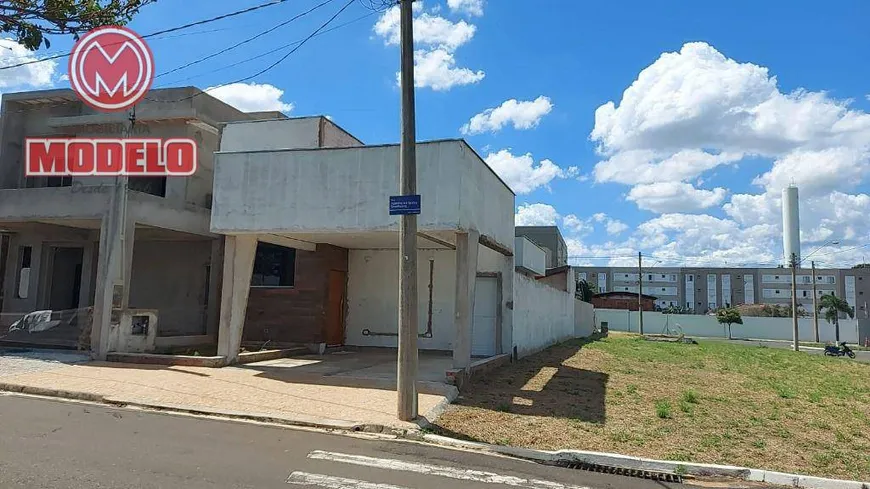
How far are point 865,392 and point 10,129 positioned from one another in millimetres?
26608

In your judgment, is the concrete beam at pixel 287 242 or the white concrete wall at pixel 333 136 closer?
the concrete beam at pixel 287 242

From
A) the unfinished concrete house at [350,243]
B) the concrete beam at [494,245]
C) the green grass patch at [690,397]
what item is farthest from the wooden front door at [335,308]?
the green grass patch at [690,397]

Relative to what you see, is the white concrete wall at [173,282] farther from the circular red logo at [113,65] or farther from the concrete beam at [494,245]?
the concrete beam at [494,245]

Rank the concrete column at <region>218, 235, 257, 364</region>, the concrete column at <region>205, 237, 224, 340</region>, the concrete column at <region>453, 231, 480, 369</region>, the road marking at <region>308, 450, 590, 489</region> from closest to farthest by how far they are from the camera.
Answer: the road marking at <region>308, 450, 590, 489</region> → the concrete column at <region>453, 231, 480, 369</region> → the concrete column at <region>218, 235, 257, 364</region> → the concrete column at <region>205, 237, 224, 340</region>

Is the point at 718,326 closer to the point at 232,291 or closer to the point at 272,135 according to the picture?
the point at 272,135

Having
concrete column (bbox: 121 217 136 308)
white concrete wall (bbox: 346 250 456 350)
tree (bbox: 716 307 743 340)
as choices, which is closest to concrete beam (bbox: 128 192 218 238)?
concrete column (bbox: 121 217 136 308)

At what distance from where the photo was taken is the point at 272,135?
15734 mm

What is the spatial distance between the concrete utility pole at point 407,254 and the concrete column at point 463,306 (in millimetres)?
3525

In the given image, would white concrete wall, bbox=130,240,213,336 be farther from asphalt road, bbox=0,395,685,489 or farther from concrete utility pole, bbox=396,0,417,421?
concrete utility pole, bbox=396,0,417,421

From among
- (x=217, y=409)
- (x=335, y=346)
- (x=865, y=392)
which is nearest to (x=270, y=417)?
(x=217, y=409)

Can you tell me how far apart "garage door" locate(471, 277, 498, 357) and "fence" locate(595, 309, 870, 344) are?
149 feet

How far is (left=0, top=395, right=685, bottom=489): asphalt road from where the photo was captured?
17.9 ft

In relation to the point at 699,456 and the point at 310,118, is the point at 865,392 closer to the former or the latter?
the point at 699,456

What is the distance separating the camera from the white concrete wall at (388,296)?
723 inches
